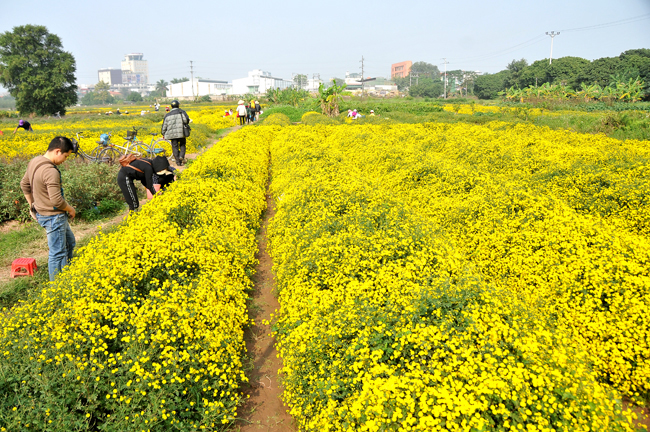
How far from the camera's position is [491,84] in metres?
81.6

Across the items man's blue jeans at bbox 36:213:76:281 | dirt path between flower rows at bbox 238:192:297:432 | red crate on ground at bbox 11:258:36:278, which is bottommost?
dirt path between flower rows at bbox 238:192:297:432

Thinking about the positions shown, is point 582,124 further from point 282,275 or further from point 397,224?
point 282,275

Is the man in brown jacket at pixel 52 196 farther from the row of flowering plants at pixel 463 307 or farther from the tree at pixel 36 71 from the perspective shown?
the tree at pixel 36 71

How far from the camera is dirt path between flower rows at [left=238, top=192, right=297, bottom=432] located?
371cm

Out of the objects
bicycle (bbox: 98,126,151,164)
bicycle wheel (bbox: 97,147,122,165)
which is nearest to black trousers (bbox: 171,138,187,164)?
bicycle (bbox: 98,126,151,164)

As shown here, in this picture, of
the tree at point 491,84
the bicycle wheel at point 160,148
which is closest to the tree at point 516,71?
the tree at point 491,84

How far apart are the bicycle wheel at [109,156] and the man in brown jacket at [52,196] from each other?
7562mm

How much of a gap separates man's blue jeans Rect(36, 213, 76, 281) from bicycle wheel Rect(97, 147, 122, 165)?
7.69 meters

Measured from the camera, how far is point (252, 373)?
4.35m

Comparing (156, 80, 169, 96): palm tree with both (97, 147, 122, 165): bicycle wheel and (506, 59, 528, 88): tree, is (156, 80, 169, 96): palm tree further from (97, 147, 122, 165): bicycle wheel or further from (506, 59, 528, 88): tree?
(97, 147, 122, 165): bicycle wheel

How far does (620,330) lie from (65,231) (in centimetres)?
736

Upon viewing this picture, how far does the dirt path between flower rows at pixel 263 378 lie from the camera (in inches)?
146

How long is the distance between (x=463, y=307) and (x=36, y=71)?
5858 cm

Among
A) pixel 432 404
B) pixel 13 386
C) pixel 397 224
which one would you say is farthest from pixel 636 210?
pixel 13 386
